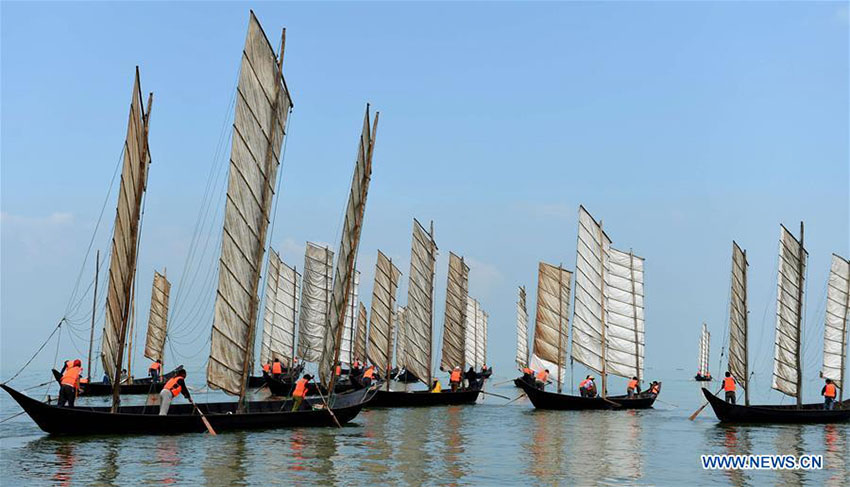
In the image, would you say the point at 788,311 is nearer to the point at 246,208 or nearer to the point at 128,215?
the point at 246,208

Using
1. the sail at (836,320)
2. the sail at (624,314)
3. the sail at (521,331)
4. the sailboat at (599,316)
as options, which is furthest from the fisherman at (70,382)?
the sail at (521,331)

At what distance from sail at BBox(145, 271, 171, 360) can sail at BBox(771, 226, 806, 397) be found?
121 ft

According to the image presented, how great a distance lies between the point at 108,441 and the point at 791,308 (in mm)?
27298

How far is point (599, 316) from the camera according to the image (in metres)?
47.5

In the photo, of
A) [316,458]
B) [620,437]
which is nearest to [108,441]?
[316,458]

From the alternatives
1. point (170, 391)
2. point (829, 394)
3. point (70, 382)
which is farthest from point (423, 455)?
point (829, 394)

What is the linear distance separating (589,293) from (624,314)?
2.84 m

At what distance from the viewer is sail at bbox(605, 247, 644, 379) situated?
48156mm

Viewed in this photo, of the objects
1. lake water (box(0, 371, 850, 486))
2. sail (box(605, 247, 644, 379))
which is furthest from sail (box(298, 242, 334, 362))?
lake water (box(0, 371, 850, 486))

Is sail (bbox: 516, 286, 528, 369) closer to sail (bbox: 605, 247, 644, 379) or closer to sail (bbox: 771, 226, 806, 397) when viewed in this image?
sail (bbox: 605, 247, 644, 379)

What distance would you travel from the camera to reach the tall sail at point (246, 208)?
90.7 ft

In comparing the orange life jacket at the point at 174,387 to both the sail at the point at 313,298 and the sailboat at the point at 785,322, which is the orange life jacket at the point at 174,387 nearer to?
the sailboat at the point at 785,322

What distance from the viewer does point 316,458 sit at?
23031 millimetres

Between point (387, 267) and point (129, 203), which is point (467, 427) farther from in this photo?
point (387, 267)
